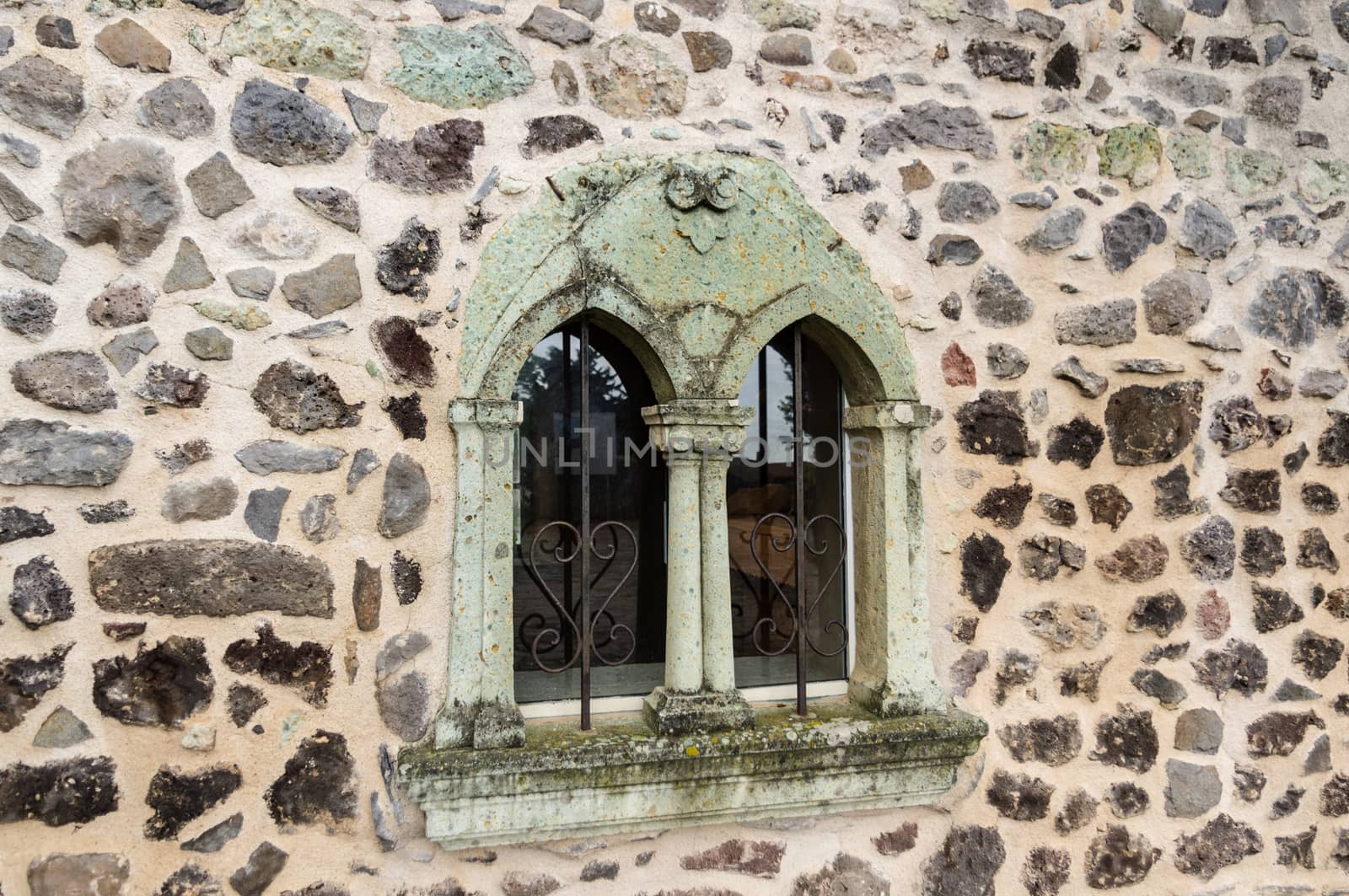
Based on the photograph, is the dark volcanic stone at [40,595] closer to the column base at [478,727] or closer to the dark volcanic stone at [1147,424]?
the column base at [478,727]

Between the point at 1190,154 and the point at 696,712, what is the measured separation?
94.3 inches

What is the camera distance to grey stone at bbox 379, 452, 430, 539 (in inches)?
85.5

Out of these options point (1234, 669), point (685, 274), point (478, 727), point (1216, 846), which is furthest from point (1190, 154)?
point (478, 727)

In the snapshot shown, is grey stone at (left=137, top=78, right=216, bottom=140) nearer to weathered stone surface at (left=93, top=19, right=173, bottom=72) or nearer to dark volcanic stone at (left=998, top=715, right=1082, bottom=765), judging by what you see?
weathered stone surface at (left=93, top=19, right=173, bottom=72)

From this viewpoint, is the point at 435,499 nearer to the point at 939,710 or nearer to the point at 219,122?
the point at 219,122

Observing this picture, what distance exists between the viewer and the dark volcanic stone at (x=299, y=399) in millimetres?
2100

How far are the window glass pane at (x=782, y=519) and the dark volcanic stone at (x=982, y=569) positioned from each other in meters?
0.37

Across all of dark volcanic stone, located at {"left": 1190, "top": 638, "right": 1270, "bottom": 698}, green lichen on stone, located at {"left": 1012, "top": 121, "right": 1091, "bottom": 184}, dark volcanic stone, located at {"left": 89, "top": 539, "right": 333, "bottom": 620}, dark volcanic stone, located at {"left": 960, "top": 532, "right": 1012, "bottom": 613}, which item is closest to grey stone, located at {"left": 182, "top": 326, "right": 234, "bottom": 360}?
→ dark volcanic stone, located at {"left": 89, "top": 539, "right": 333, "bottom": 620}

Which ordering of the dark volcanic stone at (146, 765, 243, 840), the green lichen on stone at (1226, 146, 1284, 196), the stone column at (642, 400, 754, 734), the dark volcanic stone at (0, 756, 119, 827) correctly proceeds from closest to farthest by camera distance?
1. the dark volcanic stone at (0, 756, 119, 827)
2. the dark volcanic stone at (146, 765, 243, 840)
3. the stone column at (642, 400, 754, 734)
4. the green lichen on stone at (1226, 146, 1284, 196)

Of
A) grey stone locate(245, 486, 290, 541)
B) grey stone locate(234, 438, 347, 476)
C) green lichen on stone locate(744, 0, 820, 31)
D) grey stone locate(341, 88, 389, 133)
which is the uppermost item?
green lichen on stone locate(744, 0, 820, 31)

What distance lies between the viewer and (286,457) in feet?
6.91

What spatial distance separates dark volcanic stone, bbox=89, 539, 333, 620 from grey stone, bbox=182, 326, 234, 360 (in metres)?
0.44

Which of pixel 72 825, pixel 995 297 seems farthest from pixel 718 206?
pixel 72 825

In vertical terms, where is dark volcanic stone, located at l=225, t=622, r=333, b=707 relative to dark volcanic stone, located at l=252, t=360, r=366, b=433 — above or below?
below
